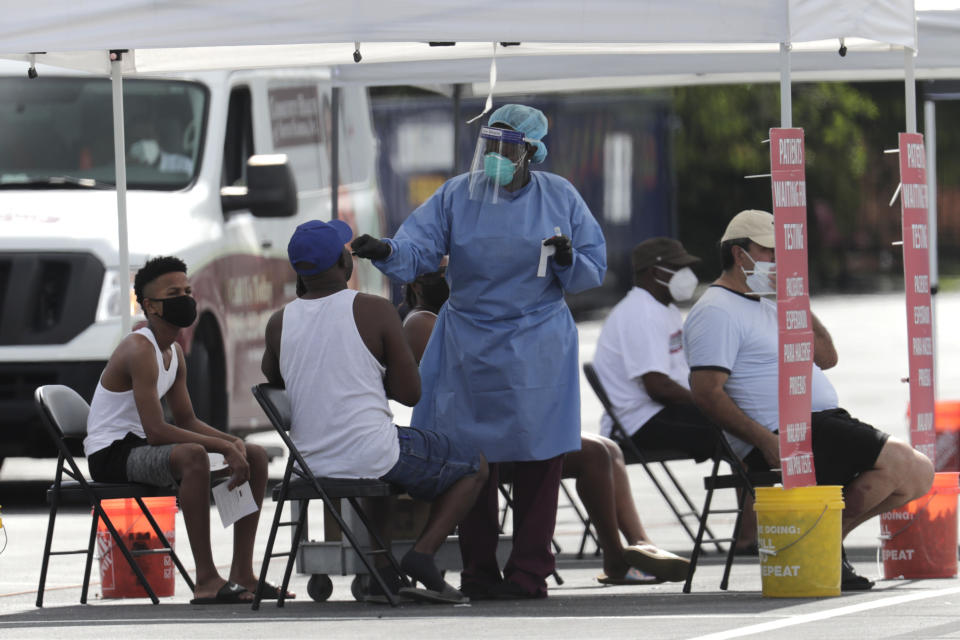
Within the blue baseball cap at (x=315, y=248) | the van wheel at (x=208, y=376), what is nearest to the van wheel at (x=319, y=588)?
the blue baseball cap at (x=315, y=248)

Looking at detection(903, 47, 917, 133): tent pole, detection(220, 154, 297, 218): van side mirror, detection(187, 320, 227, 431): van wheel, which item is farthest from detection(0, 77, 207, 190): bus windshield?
detection(903, 47, 917, 133): tent pole

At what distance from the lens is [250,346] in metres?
11.9

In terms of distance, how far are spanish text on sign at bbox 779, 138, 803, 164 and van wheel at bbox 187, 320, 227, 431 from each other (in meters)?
4.73

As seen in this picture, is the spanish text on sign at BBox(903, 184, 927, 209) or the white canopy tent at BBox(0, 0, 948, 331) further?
the spanish text on sign at BBox(903, 184, 927, 209)

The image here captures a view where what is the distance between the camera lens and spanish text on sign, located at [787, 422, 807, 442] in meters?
7.34

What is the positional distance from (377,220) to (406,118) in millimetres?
13482

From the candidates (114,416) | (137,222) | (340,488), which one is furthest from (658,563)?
(137,222)

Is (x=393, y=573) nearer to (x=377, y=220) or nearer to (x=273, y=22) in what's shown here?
(x=273, y=22)

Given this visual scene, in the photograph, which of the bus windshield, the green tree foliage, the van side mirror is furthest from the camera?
the green tree foliage

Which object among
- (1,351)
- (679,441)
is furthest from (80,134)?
(679,441)

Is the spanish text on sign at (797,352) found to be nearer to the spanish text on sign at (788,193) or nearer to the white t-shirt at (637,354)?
the spanish text on sign at (788,193)

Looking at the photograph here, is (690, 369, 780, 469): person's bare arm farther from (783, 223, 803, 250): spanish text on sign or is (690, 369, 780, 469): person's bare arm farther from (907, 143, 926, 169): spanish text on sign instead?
(907, 143, 926, 169): spanish text on sign

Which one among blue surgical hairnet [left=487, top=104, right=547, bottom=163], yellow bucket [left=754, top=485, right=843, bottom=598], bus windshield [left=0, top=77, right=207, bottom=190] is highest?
bus windshield [left=0, top=77, right=207, bottom=190]

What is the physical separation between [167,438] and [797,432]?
222 cm
